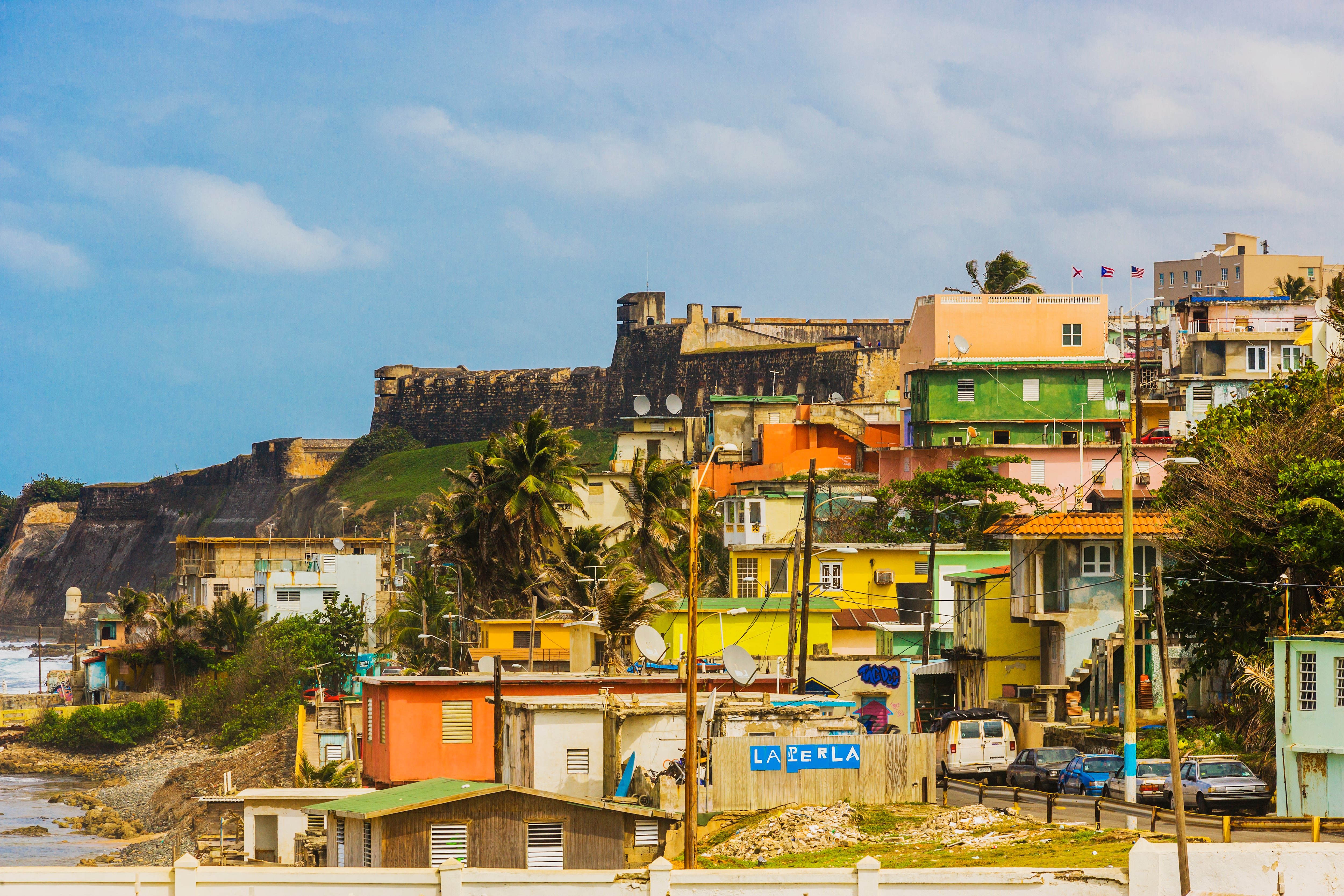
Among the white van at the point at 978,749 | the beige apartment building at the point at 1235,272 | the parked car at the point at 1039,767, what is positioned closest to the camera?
the parked car at the point at 1039,767

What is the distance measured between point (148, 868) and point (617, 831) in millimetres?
7825

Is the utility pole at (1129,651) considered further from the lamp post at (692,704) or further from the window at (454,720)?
the window at (454,720)

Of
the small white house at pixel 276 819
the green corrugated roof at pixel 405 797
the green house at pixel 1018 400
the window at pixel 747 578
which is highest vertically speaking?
the green house at pixel 1018 400

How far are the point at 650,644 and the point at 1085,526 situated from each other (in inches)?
627

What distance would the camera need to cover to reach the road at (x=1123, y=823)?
24.3 meters

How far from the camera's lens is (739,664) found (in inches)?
1334

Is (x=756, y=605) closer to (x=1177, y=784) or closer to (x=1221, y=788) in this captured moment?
(x=1221, y=788)

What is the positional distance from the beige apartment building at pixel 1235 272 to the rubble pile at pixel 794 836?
292ft

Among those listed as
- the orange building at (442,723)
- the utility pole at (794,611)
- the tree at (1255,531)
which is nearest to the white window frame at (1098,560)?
the tree at (1255,531)

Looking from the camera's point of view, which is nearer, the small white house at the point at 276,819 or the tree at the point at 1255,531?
the small white house at the point at 276,819

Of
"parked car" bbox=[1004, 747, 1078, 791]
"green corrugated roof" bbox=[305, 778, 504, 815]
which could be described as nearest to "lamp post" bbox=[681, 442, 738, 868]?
"green corrugated roof" bbox=[305, 778, 504, 815]

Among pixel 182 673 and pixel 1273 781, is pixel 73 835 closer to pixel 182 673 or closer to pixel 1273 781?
pixel 182 673

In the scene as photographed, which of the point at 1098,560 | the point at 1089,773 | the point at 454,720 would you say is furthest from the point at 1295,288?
the point at 454,720

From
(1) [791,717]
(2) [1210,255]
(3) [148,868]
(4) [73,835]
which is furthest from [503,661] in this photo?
(2) [1210,255]
